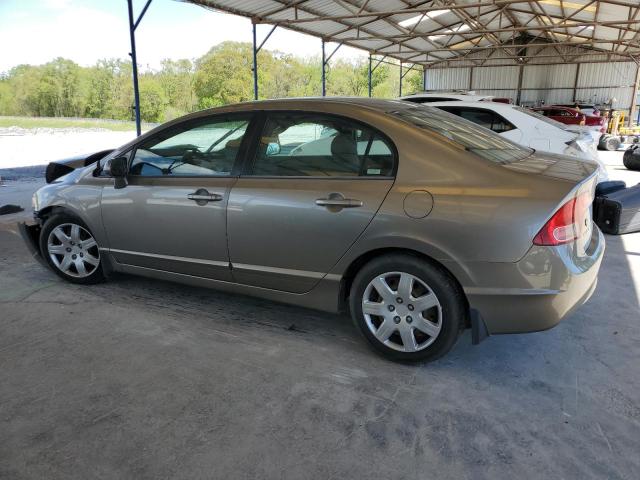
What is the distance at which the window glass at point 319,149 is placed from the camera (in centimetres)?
277

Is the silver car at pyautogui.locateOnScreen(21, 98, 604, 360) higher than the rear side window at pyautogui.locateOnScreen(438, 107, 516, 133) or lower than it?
lower

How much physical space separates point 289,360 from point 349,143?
134 cm

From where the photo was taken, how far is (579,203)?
98.8 inches

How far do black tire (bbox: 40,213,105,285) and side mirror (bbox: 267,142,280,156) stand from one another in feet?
5.71

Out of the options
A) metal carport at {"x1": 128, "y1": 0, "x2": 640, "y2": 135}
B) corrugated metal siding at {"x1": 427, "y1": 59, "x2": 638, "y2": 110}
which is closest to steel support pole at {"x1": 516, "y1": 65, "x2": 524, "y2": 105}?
metal carport at {"x1": 128, "y1": 0, "x2": 640, "y2": 135}

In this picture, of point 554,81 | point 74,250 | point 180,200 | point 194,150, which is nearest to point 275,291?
point 180,200

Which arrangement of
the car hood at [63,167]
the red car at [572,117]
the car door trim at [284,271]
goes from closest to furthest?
the car door trim at [284,271] < the car hood at [63,167] < the red car at [572,117]

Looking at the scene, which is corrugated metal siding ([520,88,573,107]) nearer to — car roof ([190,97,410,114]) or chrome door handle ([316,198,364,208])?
car roof ([190,97,410,114])

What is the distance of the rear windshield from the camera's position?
9.10 ft

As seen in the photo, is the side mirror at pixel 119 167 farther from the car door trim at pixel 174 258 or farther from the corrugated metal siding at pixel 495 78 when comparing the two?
the corrugated metal siding at pixel 495 78

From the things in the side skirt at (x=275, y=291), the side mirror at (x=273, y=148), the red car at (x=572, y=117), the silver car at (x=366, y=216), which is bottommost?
the side skirt at (x=275, y=291)

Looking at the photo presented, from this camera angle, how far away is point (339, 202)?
108 inches

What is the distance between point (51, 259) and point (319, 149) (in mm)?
2662

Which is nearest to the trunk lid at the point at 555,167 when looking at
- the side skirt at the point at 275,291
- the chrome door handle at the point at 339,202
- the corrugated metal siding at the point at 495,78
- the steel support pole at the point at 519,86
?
the chrome door handle at the point at 339,202
